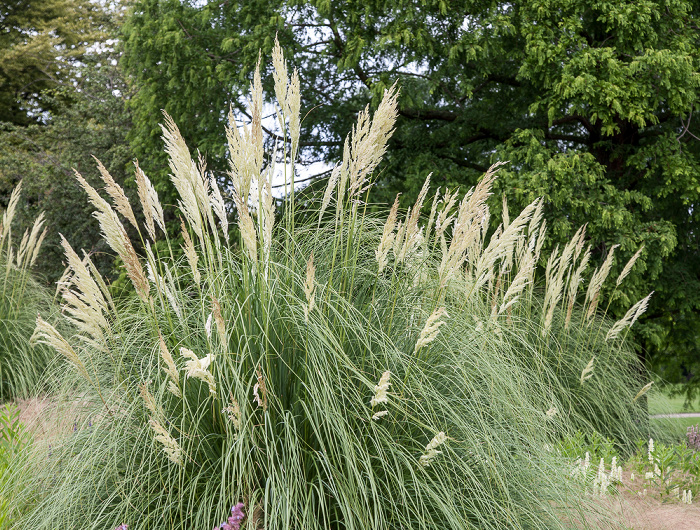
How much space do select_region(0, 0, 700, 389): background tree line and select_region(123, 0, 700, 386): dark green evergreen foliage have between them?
0.03m

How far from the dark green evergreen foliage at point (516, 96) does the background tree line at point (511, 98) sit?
0.08ft

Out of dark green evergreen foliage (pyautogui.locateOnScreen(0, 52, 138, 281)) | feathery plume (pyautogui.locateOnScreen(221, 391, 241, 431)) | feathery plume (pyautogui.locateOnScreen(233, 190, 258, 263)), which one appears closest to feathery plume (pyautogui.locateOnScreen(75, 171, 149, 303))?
feathery plume (pyautogui.locateOnScreen(233, 190, 258, 263))

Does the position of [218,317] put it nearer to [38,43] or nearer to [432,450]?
[432,450]

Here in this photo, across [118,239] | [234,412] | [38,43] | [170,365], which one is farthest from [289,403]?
[38,43]

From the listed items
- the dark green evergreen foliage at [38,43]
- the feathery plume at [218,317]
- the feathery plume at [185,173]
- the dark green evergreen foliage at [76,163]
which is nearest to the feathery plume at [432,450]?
the feathery plume at [218,317]

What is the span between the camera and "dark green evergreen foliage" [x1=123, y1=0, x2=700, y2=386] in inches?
279

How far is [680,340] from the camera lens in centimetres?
864

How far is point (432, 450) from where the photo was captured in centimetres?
237

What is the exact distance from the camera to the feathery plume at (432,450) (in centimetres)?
231

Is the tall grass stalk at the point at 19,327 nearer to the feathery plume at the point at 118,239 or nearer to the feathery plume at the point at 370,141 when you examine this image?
the feathery plume at the point at 118,239

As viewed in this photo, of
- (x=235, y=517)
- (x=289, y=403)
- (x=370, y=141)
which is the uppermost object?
(x=370, y=141)

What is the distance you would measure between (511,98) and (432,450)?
24.3 feet

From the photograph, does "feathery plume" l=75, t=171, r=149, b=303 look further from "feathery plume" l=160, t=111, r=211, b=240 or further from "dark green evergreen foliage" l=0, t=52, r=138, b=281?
"dark green evergreen foliage" l=0, t=52, r=138, b=281

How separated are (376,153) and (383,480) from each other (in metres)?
1.38
